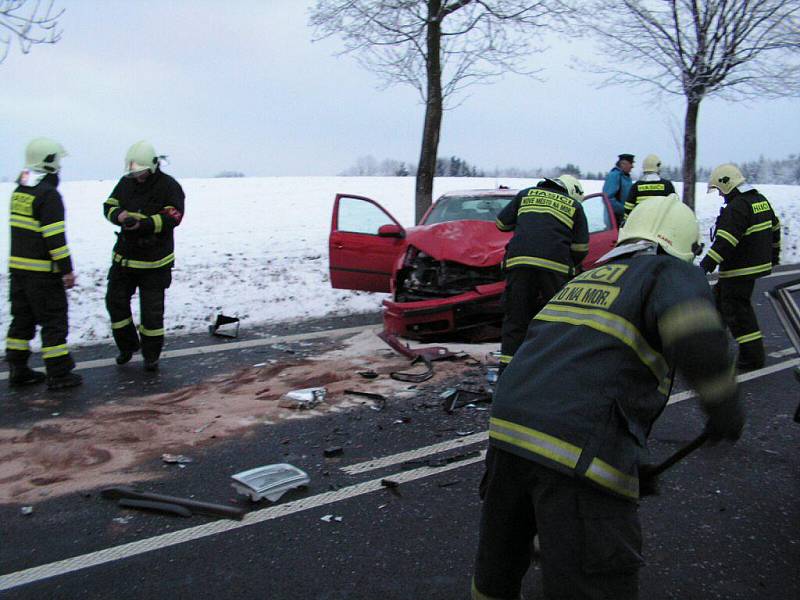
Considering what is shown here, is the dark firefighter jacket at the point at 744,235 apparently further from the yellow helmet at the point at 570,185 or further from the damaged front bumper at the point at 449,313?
the damaged front bumper at the point at 449,313

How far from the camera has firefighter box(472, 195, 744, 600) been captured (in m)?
1.95

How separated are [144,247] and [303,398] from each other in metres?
2.28

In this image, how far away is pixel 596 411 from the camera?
6.74 feet

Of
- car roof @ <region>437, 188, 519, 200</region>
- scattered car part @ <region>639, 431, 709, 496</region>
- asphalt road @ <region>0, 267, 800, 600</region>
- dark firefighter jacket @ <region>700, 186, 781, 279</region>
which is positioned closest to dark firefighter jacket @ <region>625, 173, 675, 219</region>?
car roof @ <region>437, 188, 519, 200</region>

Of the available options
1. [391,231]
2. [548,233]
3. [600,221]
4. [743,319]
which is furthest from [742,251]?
[391,231]

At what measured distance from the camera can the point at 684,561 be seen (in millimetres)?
3168

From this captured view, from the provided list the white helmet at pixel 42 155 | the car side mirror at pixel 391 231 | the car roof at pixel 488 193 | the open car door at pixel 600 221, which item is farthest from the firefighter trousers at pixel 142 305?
the open car door at pixel 600 221

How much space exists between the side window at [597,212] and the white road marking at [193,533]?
4440 millimetres

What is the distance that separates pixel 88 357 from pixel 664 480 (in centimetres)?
550

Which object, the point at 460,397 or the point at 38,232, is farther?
the point at 38,232

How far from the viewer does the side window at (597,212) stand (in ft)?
25.7

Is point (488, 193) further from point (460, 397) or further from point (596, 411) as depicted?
point (596, 411)

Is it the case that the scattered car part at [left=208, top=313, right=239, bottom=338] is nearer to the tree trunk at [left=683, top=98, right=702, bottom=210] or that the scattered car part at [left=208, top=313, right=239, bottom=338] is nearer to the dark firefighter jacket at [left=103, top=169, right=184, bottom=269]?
the dark firefighter jacket at [left=103, top=169, right=184, bottom=269]

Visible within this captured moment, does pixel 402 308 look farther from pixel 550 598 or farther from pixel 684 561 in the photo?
pixel 550 598
